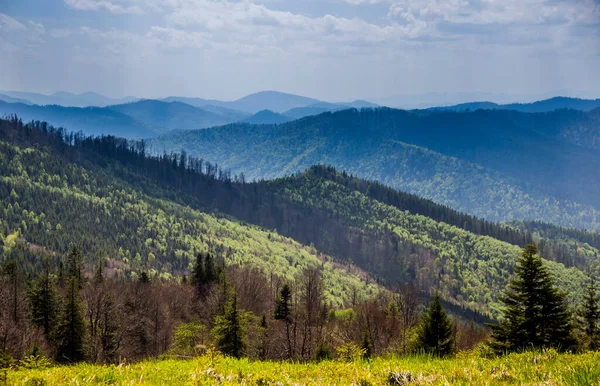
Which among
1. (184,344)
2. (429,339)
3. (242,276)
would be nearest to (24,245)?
(242,276)

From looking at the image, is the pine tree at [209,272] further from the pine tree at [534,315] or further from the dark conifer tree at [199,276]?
the pine tree at [534,315]

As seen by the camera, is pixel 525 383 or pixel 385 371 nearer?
pixel 525 383

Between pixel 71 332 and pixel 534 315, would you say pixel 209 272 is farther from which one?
pixel 534 315

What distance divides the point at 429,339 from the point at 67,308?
3635cm

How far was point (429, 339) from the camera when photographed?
38688 millimetres

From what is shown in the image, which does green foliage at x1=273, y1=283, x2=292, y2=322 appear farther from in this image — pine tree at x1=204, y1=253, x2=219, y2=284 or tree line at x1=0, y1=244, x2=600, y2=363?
pine tree at x1=204, y1=253, x2=219, y2=284

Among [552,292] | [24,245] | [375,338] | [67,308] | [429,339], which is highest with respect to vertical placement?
[552,292]

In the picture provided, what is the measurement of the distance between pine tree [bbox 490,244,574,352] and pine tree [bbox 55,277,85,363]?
40255 mm

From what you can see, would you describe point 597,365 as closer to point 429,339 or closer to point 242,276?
point 429,339

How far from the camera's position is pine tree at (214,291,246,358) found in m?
40.3

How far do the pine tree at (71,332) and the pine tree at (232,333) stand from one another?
54.0 feet

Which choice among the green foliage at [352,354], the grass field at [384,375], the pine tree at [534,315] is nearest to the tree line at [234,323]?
the pine tree at [534,315]

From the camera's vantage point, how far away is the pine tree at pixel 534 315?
87.6ft

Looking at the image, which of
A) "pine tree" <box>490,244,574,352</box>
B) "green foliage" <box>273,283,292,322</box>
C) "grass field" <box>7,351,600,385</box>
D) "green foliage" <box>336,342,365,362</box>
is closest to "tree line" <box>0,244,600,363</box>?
"pine tree" <box>490,244,574,352</box>
